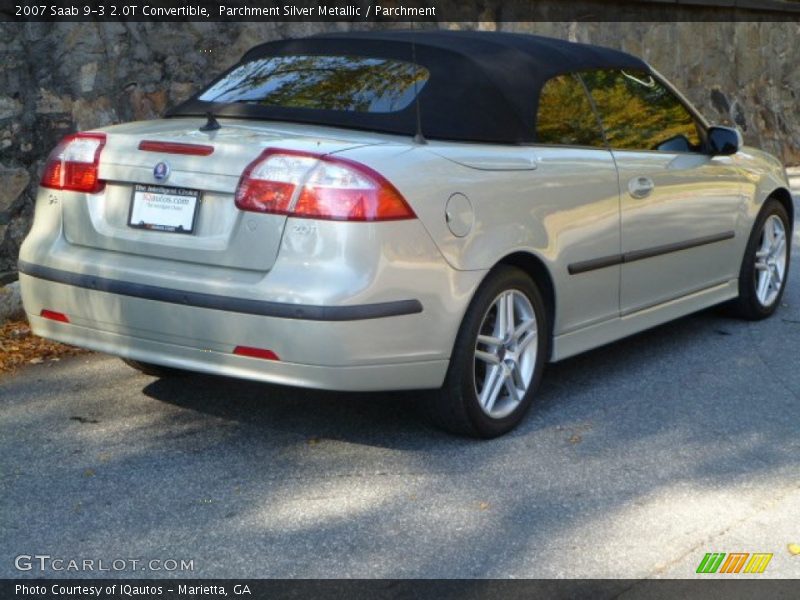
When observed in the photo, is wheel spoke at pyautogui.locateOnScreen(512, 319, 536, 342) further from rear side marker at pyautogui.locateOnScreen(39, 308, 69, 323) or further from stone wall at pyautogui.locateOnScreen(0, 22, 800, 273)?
stone wall at pyautogui.locateOnScreen(0, 22, 800, 273)

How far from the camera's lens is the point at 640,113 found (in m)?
6.52

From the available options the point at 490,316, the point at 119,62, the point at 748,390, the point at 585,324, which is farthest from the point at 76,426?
the point at 119,62

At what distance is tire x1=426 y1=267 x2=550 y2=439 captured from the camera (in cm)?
500

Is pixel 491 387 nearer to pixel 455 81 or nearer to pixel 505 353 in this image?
pixel 505 353

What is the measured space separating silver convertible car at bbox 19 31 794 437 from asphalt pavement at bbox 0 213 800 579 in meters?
0.28

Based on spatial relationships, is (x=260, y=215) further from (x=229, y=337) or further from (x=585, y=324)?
(x=585, y=324)

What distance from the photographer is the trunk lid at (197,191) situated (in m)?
4.66

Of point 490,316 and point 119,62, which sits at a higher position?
point 119,62

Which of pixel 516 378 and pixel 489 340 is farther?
pixel 516 378

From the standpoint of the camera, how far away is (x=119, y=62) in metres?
8.27

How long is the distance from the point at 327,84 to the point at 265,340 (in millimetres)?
1414

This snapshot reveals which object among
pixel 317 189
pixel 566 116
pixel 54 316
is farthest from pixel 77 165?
pixel 566 116

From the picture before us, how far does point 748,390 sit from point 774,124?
12749 millimetres

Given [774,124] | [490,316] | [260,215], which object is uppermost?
[260,215]
